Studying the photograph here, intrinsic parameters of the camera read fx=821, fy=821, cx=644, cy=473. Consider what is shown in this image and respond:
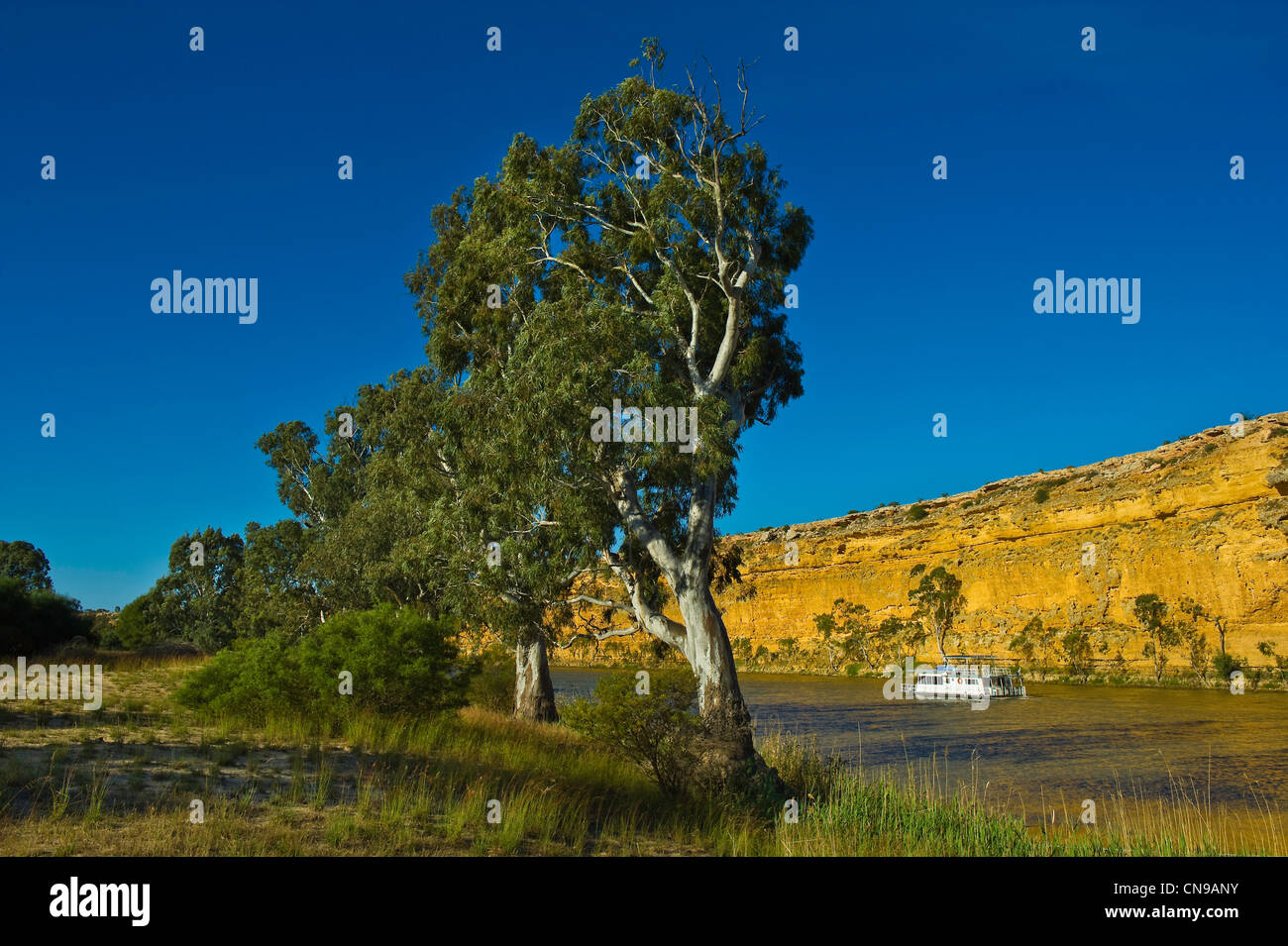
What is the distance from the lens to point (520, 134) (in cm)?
1978

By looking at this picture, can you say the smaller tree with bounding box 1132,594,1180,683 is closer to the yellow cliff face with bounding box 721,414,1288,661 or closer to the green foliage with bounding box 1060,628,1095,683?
the yellow cliff face with bounding box 721,414,1288,661

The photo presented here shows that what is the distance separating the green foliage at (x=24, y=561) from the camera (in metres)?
71.6

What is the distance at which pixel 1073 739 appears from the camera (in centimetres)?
2969

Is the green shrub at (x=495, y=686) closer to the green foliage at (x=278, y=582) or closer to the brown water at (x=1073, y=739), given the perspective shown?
the brown water at (x=1073, y=739)

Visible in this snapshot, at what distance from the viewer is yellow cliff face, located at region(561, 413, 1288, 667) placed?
169 ft

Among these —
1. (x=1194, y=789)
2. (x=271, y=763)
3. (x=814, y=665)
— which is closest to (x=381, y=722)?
(x=271, y=763)

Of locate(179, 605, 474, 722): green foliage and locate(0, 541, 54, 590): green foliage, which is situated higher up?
locate(0, 541, 54, 590): green foliage

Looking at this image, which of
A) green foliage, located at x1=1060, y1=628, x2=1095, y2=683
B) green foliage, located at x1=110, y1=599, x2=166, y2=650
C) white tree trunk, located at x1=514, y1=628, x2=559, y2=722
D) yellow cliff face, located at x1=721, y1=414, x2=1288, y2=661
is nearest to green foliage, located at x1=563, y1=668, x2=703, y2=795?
white tree trunk, located at x1=514, y1=628, x2=559, y2=722

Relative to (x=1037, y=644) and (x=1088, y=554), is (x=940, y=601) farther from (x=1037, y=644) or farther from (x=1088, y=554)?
(x=1088, y=554)

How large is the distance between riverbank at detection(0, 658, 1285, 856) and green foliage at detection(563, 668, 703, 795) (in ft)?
1.52

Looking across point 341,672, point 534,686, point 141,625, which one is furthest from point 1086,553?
point 141,625

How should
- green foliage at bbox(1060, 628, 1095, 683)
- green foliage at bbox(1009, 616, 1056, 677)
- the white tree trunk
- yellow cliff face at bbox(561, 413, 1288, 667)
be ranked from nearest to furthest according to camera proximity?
the white tree trunk
yellow cliff face at bbox(561, 413, 1288, 667)
green foliage at bbox(1060, 628, 1095, 683)
green foliage at bbox(1009, 616, 1056, 677)

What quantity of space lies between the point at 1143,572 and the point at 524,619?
174ft
